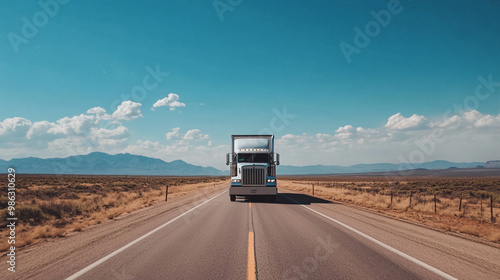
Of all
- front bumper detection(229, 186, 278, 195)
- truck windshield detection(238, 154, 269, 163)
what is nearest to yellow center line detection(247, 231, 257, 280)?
front bumper detection(229, 186, 278, 195)

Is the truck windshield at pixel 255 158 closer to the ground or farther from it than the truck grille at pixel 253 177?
farther from it

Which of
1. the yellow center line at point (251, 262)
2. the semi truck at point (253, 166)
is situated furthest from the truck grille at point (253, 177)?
the yellow center line at point (251, 262)

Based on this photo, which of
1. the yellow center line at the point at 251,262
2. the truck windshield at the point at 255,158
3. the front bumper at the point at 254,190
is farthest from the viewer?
the truck windshield at the point at 255,158

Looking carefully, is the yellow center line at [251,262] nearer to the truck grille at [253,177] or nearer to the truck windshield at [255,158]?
the truck grille at [253,177]

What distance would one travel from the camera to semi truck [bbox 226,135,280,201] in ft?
60.3

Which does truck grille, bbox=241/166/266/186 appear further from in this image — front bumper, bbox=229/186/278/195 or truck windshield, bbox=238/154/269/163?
truck windshield, bbox=238/154/269/163

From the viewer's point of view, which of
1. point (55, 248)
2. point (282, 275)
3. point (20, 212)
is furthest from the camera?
point (20, 212)

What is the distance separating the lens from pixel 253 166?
18.5 metres

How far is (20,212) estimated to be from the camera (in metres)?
12.8

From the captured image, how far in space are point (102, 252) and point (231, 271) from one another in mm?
3319

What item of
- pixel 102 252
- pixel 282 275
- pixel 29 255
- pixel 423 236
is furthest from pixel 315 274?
pixel 29 255

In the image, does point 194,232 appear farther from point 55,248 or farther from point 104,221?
point 104,221

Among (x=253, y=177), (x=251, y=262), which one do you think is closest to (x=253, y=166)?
(x=253, y=177)

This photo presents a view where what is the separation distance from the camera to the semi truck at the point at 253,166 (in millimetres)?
18375
